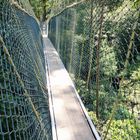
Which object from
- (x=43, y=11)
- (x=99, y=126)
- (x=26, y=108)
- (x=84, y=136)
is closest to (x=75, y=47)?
(x=99, y=126)

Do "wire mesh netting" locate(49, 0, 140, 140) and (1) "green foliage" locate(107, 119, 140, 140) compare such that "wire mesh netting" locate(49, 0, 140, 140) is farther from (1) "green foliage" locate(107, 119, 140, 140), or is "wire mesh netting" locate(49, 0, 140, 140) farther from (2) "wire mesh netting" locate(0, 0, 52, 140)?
(2) "wire mesh netting" locate(0, 0, 52, 140)

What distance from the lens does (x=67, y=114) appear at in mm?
2824

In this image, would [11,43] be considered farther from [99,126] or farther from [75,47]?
[75,47]

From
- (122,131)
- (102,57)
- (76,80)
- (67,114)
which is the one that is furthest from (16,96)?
(76,80)

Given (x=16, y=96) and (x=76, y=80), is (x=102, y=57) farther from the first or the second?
(x=16, y=96)

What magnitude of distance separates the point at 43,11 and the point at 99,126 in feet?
51.0

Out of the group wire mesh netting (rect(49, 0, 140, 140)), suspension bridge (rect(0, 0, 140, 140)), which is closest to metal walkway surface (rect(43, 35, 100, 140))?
suspension bridge (rect(0, 0, 140, 140))

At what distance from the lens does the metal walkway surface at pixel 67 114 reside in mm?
2404

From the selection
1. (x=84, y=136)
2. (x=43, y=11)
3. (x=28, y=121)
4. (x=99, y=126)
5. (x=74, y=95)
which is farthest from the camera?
(x=43, y=11)

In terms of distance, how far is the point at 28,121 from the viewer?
1.93 meters

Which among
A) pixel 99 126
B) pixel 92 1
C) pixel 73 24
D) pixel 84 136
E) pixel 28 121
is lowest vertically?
pixel 99 126

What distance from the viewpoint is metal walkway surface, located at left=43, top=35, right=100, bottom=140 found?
2.40 meters

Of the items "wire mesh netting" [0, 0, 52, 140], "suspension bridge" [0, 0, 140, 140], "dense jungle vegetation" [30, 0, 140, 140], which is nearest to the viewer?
"wire mesh netting" [0, 0, 52, 140]

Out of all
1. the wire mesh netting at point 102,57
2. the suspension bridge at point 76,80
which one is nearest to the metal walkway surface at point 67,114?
the suspension bridge at point 76,80
